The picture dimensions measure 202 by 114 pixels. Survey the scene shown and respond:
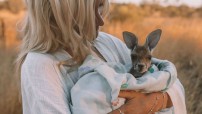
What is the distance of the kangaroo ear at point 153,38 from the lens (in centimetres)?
255

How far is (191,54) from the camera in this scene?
7.70 metres

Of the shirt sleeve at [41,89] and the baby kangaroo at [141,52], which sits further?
the baby kangaroo at [141,52]

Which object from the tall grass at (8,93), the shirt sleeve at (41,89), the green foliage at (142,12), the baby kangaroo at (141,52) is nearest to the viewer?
the shirt sleeve at (41,89)

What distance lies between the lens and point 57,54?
2320mm

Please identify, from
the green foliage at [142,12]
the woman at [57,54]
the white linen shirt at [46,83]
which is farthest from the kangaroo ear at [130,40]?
the green foliage at [142,12]

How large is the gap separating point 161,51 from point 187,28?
2.49 m

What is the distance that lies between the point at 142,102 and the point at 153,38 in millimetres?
391

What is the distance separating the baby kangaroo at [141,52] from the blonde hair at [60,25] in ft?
0.89

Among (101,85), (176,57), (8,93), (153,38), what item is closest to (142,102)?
(101,85)

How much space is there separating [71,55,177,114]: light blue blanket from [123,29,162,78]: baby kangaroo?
10 cm

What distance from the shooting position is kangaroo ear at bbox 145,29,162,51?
101 inches

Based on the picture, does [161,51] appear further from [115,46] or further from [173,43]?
[115,46]

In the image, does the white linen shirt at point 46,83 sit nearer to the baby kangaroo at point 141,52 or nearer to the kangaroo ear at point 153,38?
the baby kangaroo at point 141,52

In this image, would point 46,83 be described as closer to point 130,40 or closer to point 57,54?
point 57,54
